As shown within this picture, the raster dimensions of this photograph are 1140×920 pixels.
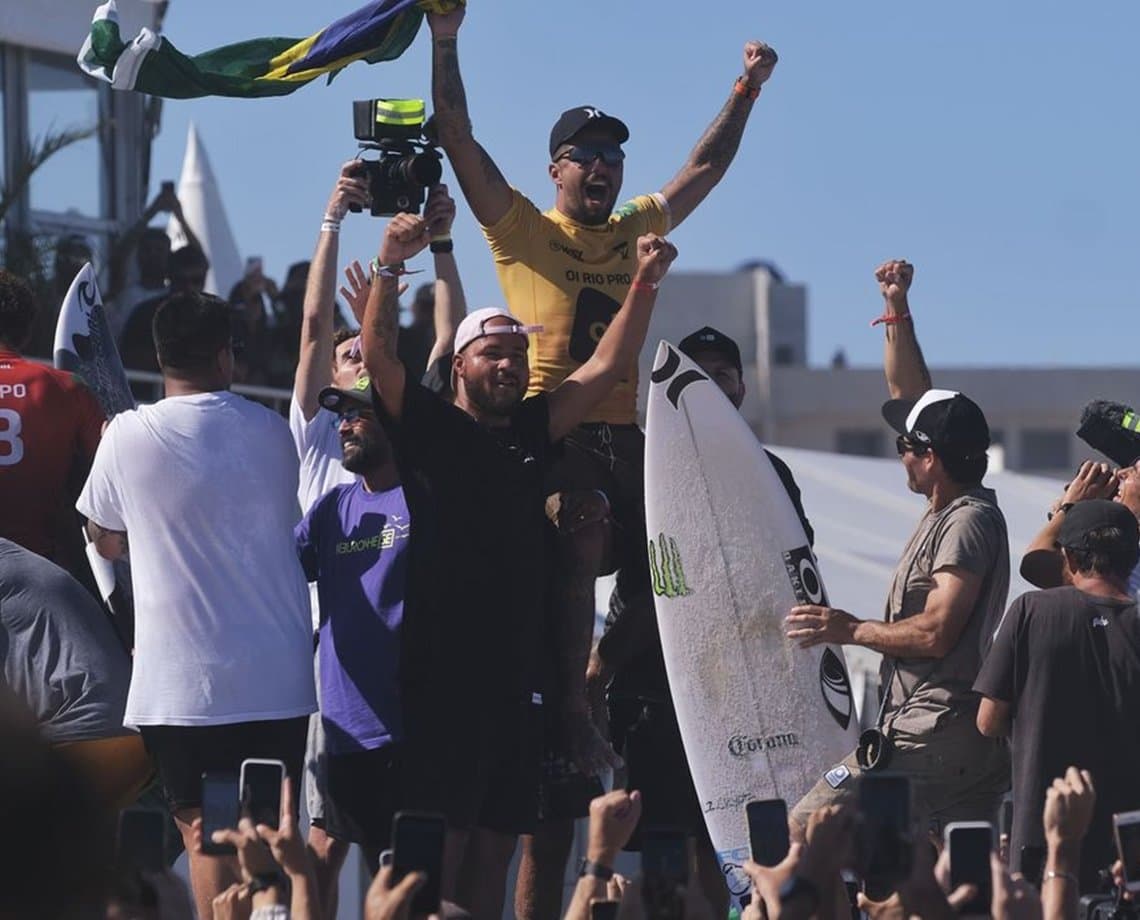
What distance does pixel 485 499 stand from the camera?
5.45 meters

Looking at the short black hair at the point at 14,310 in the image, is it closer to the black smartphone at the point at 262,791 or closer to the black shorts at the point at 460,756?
the black shorts at the point at 460,756

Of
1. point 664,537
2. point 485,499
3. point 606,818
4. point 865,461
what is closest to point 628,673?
point 664,537

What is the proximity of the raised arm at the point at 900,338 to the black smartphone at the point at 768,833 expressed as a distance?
3.37 metres

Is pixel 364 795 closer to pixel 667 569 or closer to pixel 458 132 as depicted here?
pixel 667 569

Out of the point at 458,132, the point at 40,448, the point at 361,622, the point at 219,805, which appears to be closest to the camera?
the point at 219,805

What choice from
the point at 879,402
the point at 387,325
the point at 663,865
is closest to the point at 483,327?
the point at 387,325

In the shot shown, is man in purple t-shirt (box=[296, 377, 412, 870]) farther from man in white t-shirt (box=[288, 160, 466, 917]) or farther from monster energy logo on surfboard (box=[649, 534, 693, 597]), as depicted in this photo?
monster energy logo on surfboard (box=[649, 534, 693, 597])

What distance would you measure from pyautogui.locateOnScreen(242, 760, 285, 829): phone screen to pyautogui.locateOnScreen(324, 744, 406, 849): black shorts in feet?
4.40

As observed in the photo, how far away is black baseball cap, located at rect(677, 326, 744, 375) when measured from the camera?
6.91 meters

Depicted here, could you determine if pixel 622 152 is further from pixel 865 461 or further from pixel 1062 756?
pixel 865 461

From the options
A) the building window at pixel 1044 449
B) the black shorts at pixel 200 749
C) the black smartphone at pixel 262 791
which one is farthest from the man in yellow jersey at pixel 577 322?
A: the building window at pixel 1044 449

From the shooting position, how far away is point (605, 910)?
333 centimetres

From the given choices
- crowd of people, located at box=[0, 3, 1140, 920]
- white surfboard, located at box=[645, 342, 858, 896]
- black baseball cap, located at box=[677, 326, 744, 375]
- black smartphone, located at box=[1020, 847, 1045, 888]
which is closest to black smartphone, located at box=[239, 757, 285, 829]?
crowd of people, located at box=[0, 3, 1140, 920]

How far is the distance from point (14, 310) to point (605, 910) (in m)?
3.22
